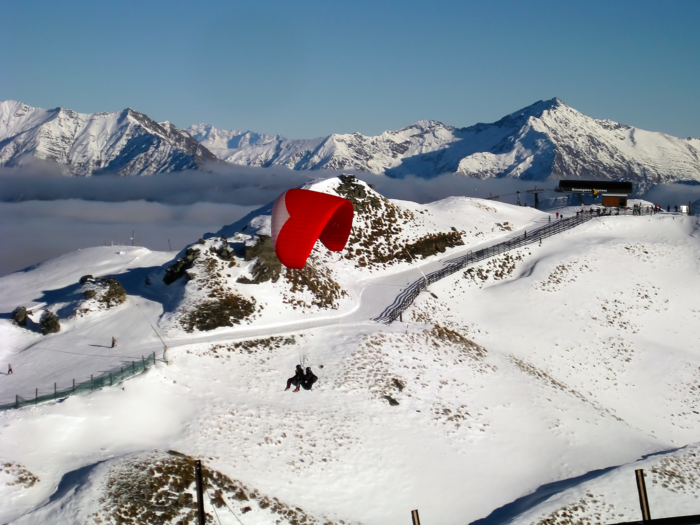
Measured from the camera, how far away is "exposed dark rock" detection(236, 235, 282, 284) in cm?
3834

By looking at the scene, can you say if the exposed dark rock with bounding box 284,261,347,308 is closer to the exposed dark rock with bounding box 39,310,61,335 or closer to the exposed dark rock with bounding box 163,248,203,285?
the exposed dark rock with bounding box 163,248,203,285

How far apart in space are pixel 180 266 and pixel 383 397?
671 inches

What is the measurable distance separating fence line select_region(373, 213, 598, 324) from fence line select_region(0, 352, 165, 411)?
49.4 feet

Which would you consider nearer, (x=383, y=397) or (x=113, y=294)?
(x=383, y=397)

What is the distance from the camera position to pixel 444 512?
2309 cm

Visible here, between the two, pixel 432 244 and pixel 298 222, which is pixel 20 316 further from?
pixel 432 244

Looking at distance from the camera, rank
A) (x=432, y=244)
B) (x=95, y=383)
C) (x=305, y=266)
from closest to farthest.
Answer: (x=95, y=383) → (x=305, y=266) → (x=432, y=244)

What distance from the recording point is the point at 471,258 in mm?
51219

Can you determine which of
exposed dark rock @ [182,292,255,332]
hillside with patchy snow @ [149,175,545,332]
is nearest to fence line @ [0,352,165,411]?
exposed dark rock @ [182,292,255,332]

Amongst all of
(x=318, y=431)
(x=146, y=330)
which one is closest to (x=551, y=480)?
(x=318, y=431)

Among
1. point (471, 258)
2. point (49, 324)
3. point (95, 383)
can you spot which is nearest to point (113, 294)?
point (49, 324)

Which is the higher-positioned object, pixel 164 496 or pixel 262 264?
pixel 262 264

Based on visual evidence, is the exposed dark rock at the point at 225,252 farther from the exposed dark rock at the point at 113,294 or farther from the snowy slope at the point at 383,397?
the exposed dark rock at the point at 113,294

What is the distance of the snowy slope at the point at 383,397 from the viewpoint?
2228cm
